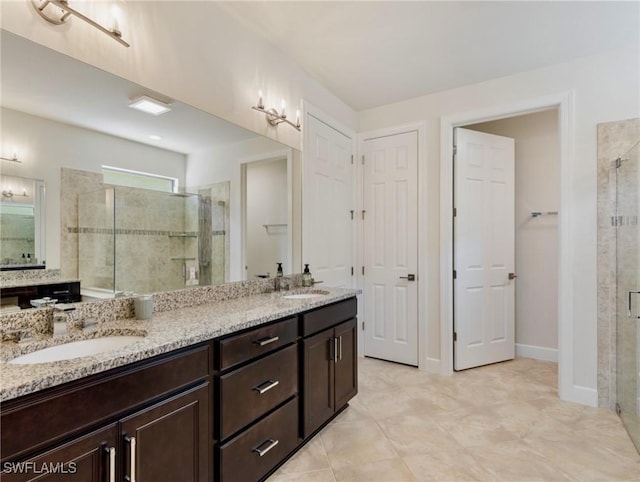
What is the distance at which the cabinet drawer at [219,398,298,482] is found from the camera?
1458 mm

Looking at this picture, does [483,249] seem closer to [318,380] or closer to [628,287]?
[628,287]

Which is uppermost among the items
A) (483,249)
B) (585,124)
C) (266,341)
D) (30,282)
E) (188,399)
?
(585,124)

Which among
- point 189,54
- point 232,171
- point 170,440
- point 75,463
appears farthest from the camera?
point 232,171

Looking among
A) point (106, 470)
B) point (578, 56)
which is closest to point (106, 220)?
point (106, 470)

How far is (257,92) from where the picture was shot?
2.39m

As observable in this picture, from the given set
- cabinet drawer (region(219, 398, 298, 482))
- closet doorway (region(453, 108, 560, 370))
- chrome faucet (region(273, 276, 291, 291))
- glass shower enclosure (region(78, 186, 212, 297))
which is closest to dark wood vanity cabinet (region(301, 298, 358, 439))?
cabinet drawer (region(219, 398, 298, 482))

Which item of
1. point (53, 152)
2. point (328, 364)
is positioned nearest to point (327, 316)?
point (328, 364)

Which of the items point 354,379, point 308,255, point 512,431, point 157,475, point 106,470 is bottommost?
point 512,431

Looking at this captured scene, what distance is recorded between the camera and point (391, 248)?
3.47m

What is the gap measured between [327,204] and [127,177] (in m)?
1.81

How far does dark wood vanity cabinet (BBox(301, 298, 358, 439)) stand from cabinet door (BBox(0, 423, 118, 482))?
3.51 ft

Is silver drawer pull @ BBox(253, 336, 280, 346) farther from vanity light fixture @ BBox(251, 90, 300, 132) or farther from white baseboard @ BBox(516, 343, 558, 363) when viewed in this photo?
white baseboard @ BBox(516, 343, 558, 363)

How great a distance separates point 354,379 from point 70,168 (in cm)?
215

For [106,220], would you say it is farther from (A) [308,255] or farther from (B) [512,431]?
(B) [512,431]
